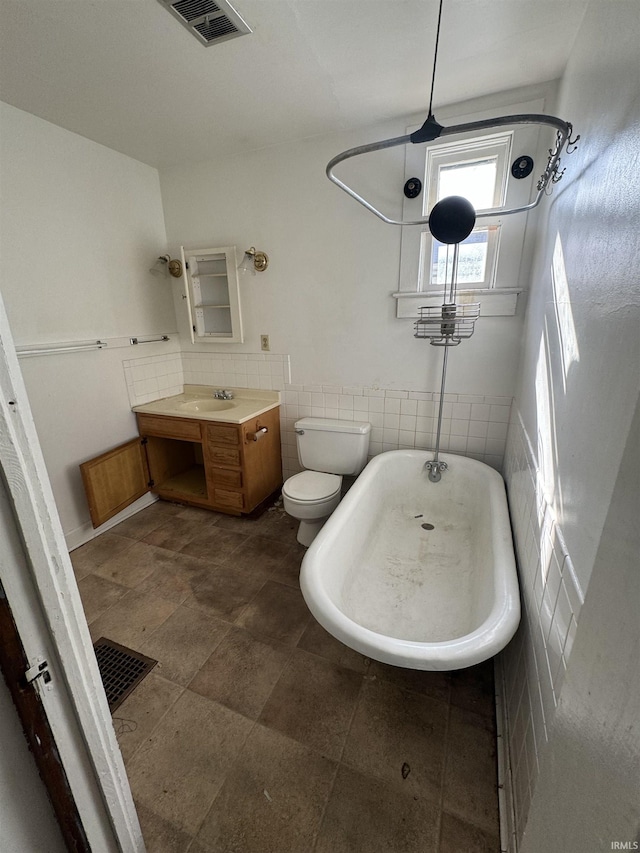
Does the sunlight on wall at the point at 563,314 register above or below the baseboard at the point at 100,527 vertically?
above

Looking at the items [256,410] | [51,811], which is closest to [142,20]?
[256,410]

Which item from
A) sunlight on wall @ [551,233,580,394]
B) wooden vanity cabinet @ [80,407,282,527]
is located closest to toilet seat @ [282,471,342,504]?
wooden vanity cabinet @ [80,407,282,527]

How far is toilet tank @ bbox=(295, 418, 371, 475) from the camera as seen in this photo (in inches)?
92.4

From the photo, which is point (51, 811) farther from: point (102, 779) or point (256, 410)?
point (256, 410)

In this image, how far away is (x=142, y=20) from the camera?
129 cm

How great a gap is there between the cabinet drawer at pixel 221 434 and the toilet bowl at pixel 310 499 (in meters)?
0.48

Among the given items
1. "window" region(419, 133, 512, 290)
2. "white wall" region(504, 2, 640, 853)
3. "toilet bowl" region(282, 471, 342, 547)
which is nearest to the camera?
"white wall" region(504, 2, 640, 853)

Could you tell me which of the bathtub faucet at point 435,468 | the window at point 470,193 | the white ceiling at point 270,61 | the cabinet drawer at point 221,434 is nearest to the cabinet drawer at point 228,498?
the cabinet drawer at point 221,434

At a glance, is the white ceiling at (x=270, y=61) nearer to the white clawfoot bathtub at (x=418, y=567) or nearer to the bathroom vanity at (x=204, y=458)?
the bathroom vanity at (x=204, y=458)

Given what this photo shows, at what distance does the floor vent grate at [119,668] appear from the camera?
4.59 ft

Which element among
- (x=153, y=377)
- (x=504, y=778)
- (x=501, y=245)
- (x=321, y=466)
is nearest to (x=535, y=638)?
(x=504, y=778)

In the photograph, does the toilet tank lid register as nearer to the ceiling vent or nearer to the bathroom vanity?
the bathroom vanity

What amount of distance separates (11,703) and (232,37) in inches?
83.6

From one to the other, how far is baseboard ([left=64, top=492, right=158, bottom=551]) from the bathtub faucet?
6.96 feet
